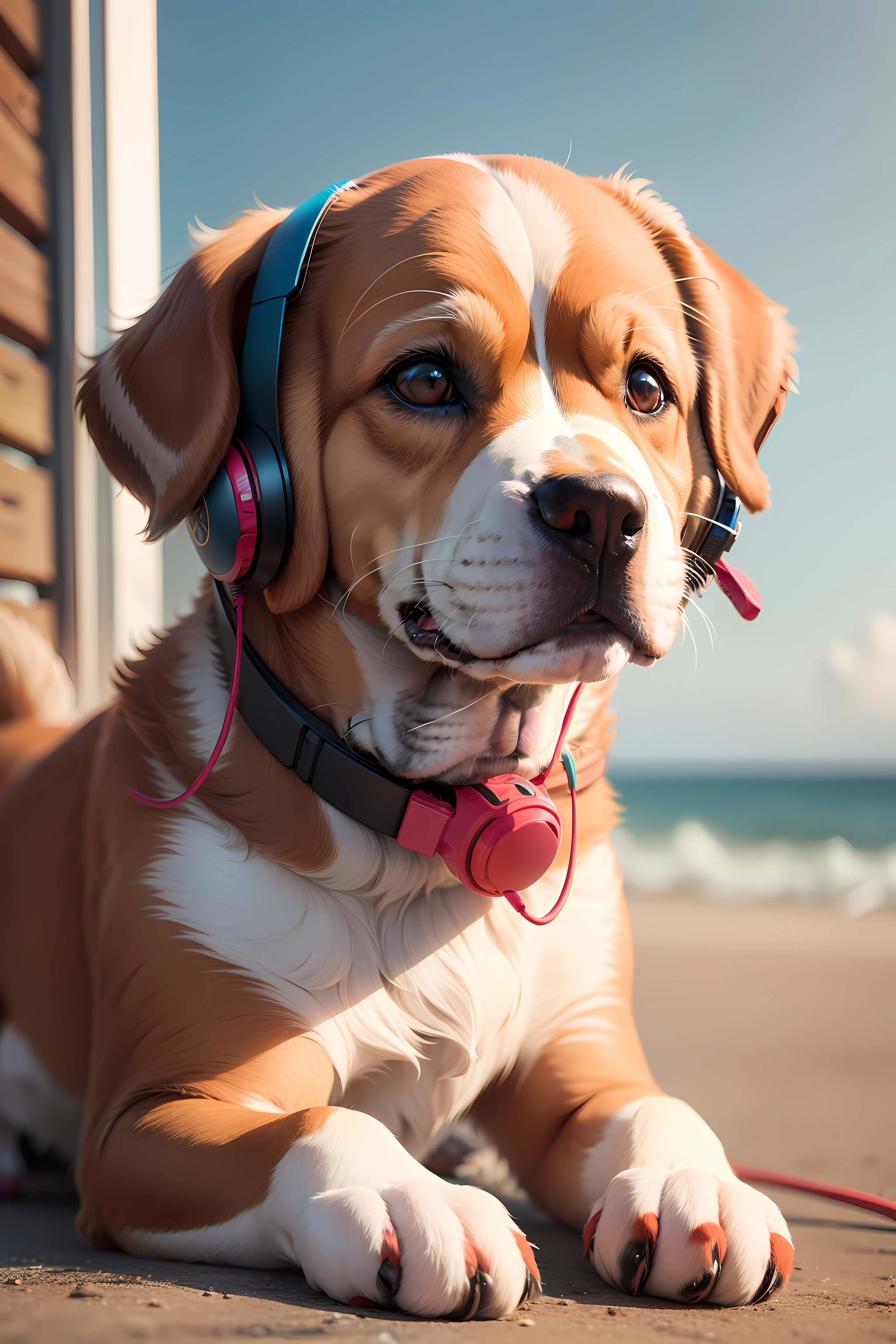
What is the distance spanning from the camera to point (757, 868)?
10125 mm

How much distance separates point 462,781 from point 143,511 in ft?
2.33

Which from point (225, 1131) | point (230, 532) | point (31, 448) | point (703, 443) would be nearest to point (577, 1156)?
point (225, 1131)

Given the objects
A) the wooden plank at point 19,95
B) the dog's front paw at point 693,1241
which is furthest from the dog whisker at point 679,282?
the wooden plank at point 19,95

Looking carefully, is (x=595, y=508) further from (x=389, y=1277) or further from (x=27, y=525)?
(x=27, y=525)

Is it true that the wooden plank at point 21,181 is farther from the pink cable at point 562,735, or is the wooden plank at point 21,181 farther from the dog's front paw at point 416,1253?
the dog's front paw at point 416,1253

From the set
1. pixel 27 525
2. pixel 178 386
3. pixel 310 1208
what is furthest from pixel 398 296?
pixel 27 525

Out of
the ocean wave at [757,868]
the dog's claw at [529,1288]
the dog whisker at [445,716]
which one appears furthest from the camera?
the ocean wave at [757,868]

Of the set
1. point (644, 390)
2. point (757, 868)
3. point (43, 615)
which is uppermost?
point (644, 390)

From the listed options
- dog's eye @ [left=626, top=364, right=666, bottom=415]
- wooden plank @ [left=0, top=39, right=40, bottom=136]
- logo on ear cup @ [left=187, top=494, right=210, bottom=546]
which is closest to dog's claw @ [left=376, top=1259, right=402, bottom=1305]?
logo on ear cup @ [left=187, top=494, right=210, bottom=546]

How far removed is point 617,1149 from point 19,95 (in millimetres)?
3857

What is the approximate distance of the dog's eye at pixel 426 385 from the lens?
1.45m

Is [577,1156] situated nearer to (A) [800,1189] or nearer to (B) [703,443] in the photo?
(A) [800,1189]

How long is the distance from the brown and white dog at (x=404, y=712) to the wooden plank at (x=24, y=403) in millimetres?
1950

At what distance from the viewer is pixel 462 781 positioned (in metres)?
1.54
